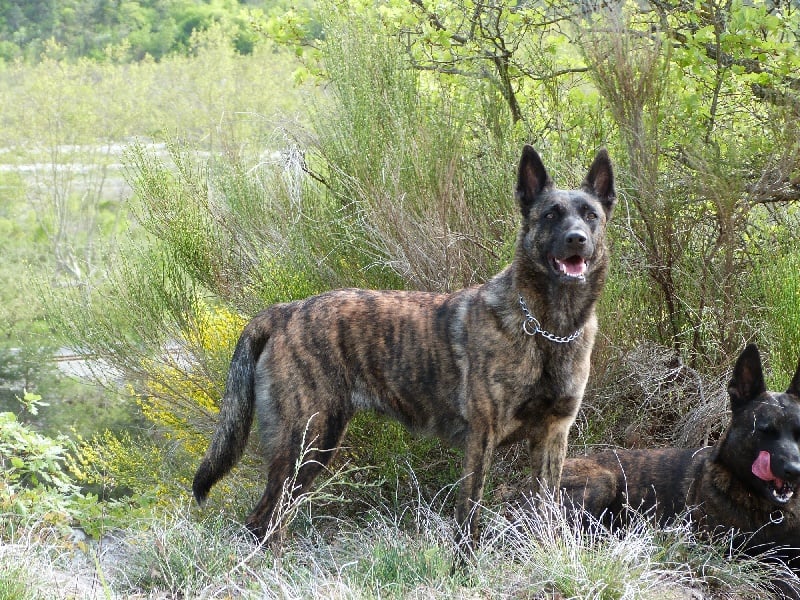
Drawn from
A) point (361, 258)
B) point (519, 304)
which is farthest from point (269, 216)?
point (519, 304)

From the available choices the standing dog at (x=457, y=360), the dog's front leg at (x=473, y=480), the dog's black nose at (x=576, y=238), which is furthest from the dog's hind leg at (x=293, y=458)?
the dog's black nose at (x=576, y=238)

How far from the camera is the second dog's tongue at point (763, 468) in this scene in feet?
14.6

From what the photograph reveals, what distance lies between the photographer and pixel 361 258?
21.7 feet

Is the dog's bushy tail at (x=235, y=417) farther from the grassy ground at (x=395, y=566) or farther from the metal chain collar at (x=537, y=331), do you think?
the metal chain collar at (x=537, y=331)

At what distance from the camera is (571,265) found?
4.39 metres

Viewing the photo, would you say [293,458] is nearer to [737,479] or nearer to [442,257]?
[442,257]

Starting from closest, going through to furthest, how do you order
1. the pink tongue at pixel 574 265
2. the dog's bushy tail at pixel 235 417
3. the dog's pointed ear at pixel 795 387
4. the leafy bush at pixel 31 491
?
the pink tongue at pixel 574 265 → the dog's pointed ear at pixel 795 387 → the dog's bushy tail at pixel 235 417 → the leafy bush at pixel 31 491

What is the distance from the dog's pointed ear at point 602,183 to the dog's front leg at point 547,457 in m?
1.13

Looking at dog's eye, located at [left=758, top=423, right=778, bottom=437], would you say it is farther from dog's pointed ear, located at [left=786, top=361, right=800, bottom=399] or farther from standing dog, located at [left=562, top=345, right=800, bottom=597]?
dog's pointed ear, located at [left=786, top=361, right=800, bottom=399]

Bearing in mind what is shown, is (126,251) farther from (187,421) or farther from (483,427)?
(483,427)

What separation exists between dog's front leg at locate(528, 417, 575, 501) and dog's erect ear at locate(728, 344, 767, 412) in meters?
0.87

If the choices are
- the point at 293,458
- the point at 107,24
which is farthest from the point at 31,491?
the point at 107,24

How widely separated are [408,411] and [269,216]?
2819 millimetres

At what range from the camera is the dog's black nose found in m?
4.26
